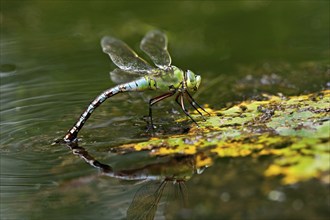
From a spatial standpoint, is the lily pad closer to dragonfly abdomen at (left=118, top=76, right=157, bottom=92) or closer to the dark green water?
the dark green water

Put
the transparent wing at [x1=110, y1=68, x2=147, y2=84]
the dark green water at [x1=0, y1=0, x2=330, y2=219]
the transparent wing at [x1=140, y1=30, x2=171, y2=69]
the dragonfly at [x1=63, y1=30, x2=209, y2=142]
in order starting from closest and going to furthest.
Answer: the dark green water at [x1=0, y1=0, x2=330, y2=219] → the dragonfly at [x1=63, y1=30, x2=209, y2=142] → the transparent wing at [x1=140, y1=30, x2=171, y2=69] → the transparent wing at [x1=110, y1=68, x2=147, y2=84]

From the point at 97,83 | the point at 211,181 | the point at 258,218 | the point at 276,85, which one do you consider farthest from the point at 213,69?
the point at 258,218

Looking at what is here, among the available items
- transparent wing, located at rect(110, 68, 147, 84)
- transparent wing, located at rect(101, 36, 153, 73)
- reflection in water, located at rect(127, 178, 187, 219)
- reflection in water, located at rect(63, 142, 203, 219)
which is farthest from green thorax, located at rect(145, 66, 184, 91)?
reflection in water, located at rect(127, 178, 187, 219)

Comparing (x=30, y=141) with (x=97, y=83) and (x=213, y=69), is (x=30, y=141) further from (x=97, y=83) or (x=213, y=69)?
(x=213, y=69)

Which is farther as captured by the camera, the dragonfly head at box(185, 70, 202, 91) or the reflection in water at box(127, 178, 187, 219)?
the dragonfly head at box(185, 70, 202, 91)

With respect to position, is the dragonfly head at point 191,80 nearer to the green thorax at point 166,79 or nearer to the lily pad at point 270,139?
the green thorax at point 166,79

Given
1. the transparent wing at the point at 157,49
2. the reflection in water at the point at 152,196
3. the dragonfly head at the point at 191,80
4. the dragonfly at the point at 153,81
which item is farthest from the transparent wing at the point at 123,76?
the reflection in water at the point at 152,196

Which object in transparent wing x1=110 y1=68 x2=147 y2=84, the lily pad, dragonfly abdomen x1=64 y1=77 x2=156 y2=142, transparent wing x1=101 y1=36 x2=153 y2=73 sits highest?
transparent wing x1=101 y1=36 x2=153 y2=73
